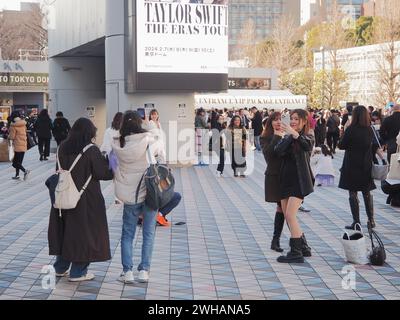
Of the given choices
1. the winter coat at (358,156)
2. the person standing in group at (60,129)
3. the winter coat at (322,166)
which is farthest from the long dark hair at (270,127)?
the person standing in group at (60,129)

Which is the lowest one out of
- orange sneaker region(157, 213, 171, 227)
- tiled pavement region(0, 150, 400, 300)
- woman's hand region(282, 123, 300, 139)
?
tiled pavement region(0, 150, 400, 300)

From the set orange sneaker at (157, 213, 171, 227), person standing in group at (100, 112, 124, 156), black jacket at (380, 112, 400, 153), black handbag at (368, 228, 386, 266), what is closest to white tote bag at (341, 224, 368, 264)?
black handbag at (368, 228, 386, 266)

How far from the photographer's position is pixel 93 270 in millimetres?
7660

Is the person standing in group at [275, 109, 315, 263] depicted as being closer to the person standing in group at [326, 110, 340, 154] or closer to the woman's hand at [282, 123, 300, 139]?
the woman's hand at [282, 123, 300, 139]

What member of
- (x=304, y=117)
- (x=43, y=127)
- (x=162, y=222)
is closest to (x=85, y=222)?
(x=304, y=117)

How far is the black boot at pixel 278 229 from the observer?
857cm

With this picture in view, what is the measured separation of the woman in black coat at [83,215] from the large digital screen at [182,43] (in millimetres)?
12019

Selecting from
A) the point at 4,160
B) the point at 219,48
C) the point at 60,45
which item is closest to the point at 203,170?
the point at 219,48

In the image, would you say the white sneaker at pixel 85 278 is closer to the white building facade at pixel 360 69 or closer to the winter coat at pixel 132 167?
the winter coat at pixel 132 167

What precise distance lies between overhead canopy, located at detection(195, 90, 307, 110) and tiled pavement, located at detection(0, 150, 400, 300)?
92.1ft

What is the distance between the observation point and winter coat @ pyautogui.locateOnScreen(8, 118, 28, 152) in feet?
54.0

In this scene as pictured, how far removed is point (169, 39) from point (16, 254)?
37.1 feet

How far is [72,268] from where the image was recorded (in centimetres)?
706

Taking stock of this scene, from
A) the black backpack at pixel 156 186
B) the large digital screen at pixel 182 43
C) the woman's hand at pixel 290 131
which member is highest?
the large digital screen at pixel 182 43
